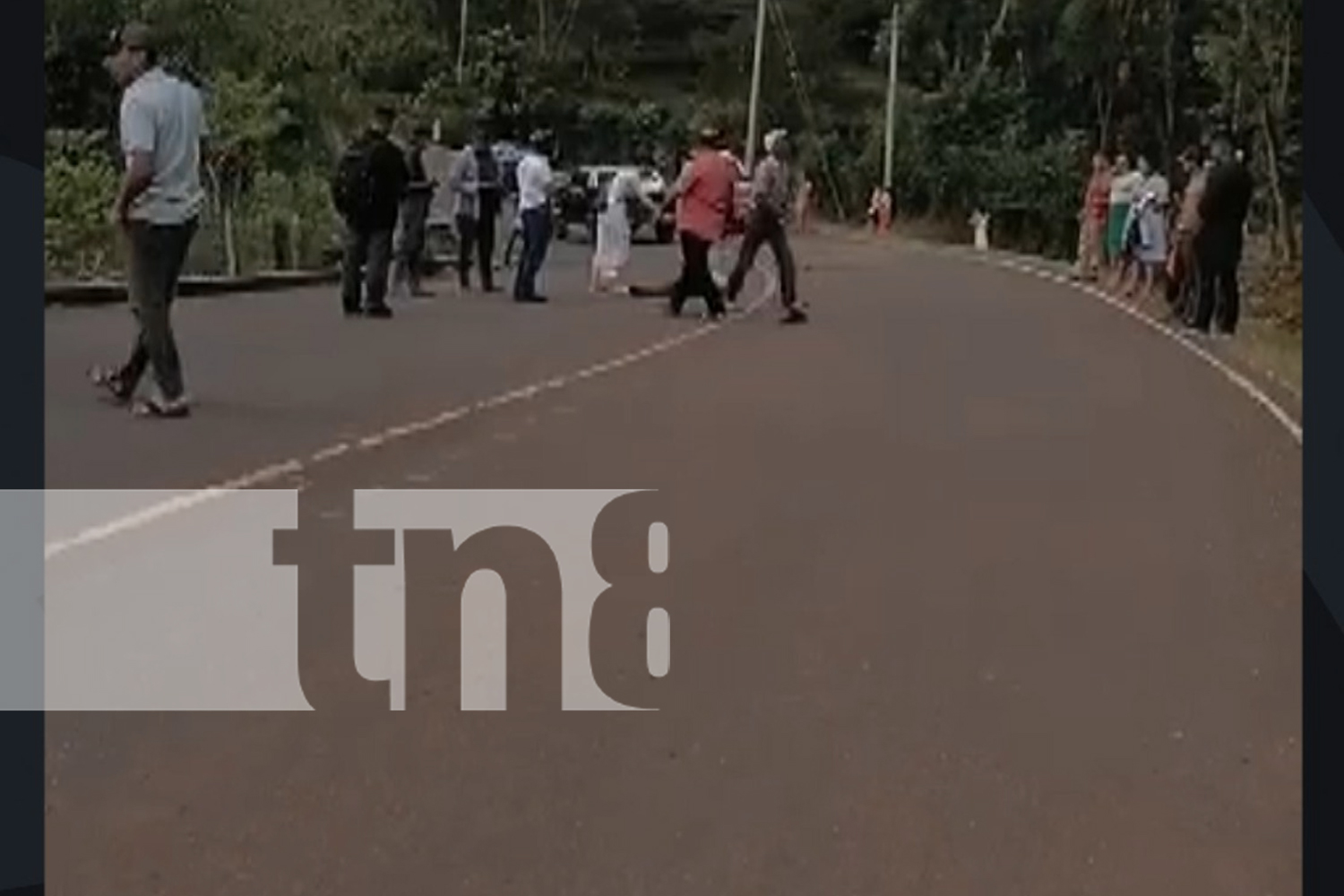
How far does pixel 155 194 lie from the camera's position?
43.2 ft

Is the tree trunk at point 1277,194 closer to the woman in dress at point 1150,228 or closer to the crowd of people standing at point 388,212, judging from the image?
the woman in dress at point 1150,228

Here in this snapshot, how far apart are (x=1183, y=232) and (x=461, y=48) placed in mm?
35942

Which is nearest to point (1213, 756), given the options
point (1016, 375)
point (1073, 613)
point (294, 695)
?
point (1073, 613)

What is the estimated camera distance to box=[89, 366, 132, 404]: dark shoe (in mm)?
13672

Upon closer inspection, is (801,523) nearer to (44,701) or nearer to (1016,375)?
(44,701)

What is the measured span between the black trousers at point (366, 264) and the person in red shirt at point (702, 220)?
3186 mm

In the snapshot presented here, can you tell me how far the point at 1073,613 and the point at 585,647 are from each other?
1848 millimetres

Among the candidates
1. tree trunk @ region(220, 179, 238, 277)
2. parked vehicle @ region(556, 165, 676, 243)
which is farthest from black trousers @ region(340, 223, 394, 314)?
parked vehicle @ region(556, 165, 676, 243)

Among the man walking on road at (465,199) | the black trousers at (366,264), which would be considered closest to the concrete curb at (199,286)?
the man walking on road at (465,199)

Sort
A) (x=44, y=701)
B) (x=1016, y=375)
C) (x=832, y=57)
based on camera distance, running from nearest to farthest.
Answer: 1. (x=44, y=701)
2. (x=1016, y=375)
3. (x=832, y=57)

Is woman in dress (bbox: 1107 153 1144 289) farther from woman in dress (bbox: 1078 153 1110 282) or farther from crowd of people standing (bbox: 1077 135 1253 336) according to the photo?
woman in dress (bbox: 1078 153 1110 282)

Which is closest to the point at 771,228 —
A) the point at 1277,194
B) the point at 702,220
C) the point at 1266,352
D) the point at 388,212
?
the point at 702,220

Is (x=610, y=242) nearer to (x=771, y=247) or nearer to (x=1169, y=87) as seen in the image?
(x=771, y=247)

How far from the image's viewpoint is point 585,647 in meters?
8.15
